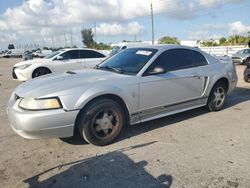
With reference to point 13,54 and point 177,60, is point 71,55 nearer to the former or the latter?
point 177,60

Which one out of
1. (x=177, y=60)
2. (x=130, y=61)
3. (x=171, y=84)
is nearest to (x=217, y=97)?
(x=177, y=60)

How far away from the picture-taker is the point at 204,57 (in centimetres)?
571

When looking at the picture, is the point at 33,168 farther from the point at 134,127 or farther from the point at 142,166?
the point at 134,127

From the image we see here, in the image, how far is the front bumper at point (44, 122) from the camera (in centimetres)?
363

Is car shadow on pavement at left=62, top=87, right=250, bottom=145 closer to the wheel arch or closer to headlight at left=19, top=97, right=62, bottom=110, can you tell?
the wheel arch

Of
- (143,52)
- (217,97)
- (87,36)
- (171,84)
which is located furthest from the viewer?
(87,36)

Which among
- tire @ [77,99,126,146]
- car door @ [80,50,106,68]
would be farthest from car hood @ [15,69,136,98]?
car door @ [80,50,106,68]

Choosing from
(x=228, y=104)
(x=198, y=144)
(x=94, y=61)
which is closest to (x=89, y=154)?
(x=198, y=144)

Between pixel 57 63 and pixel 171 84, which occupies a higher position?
pixel 57 63

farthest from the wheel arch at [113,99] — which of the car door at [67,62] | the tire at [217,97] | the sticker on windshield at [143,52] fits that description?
the car door at [67,62]

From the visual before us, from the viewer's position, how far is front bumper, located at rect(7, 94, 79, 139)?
363 cm

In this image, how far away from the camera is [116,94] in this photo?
4133mm

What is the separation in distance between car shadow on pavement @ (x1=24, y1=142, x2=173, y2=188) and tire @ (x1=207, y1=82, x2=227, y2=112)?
9.27ft

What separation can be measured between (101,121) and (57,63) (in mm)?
7272
